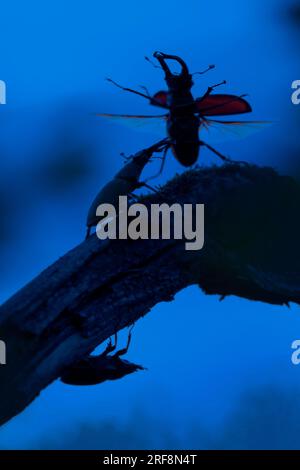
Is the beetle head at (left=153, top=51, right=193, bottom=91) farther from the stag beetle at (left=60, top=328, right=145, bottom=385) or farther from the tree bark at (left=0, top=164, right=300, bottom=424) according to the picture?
the stag beetle at (left=60, top=328, right=145, bottom=385)

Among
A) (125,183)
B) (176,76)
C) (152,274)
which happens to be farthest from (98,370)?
(176,76)

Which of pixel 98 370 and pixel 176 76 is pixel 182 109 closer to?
pixel 176 76

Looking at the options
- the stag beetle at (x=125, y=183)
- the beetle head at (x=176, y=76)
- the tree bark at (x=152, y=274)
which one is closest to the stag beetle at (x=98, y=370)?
the tree bark at (x=152, y=274)

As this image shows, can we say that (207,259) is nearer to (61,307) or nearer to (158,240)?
(158,240)

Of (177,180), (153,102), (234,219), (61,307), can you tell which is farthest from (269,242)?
(61,307)

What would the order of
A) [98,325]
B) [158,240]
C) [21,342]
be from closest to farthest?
[21,342] → [98,325] → [158,240]

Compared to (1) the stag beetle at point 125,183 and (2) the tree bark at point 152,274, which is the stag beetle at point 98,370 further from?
(1) the stag beetle at point 125,183
